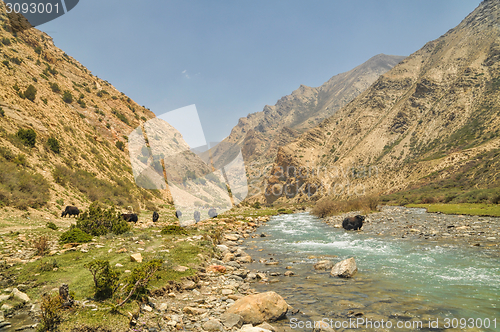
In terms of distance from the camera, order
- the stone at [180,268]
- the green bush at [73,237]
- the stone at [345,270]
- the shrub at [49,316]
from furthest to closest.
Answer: the green bush at [73,237] < the stone at [345,270] < the stone at [180,268] < the shrub at [49,316]

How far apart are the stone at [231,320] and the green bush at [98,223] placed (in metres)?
12.4

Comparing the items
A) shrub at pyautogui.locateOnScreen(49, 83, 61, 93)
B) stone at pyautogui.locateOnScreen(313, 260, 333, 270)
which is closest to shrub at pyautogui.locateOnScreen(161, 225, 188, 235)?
stone at pyautogui.locateOnScreen(313, 260, 333, 270)

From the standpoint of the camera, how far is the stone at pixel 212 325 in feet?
19.0

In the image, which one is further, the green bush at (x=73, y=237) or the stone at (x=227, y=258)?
the stone at (x=227, y=258)

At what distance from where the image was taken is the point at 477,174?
1896 inches

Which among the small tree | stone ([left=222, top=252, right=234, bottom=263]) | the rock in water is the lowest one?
the rock in water

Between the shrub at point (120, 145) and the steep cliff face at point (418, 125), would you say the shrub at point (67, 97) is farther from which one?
the steep cliff face at point (418, 125)

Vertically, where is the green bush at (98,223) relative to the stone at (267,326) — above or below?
above

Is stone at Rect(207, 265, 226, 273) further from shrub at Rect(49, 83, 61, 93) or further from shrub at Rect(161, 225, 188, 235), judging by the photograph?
shrub at Rect(49, 83, 61, 93)

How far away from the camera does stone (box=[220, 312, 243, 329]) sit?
5.99 m

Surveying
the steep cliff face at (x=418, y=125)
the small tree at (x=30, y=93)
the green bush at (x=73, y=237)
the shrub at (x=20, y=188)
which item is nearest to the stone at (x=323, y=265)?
the green bush at (x=73, y=237)

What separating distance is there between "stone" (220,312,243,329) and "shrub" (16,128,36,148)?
28.5m

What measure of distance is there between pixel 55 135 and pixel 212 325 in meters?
35.0

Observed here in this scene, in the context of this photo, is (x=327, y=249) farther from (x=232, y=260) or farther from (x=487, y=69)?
(x=487, y=69)
